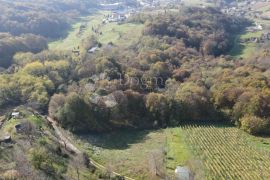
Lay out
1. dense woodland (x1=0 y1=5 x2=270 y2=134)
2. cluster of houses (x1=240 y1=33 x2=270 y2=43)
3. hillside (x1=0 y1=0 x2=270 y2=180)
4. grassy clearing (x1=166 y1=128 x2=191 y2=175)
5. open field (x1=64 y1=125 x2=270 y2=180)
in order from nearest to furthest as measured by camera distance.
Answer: hillside (x1=0 y1=0 x2=270 y2=180)
open field (x1=64 y1=125 x2=270 y2=180)
grassy clearing (x1=166 y1=128 x2=191 y2=175)
dense woodland (x1=0 y1=5 x2=270 y2=134)
cluster of houses (x1=240 y1=33 x2=270 y2=43)

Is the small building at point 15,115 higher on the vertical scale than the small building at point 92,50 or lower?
higher

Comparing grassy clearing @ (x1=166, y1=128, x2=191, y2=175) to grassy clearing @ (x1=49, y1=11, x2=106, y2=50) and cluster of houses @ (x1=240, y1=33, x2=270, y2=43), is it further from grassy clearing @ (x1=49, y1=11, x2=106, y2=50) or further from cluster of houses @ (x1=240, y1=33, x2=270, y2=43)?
cluster of houses @ (x1=240, y1=33, x2=270, y2=43)

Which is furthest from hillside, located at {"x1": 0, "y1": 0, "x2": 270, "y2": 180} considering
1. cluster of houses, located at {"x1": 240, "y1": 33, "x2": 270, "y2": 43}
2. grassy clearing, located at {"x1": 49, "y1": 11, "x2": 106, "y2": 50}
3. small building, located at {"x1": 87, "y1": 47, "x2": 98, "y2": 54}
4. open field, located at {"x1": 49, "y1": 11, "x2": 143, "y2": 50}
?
cluster of houses, located at {"x1": 240, "y1": 33, "x2": 270, "y2": 43}

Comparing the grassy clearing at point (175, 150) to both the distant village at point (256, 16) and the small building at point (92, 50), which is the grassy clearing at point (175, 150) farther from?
the distant village at point (256, 16)

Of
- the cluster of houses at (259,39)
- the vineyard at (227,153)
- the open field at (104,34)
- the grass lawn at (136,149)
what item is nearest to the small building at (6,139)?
the grass lawn at (136,149)

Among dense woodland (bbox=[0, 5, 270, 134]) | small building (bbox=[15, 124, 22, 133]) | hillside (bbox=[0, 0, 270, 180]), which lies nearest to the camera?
hillside (bbox=[0, 0, 270, 180])

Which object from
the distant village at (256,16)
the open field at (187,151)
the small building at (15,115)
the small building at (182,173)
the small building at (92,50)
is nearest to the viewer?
the small building at (182,173)

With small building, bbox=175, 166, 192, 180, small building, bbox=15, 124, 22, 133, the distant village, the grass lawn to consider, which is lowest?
the grass lawn
